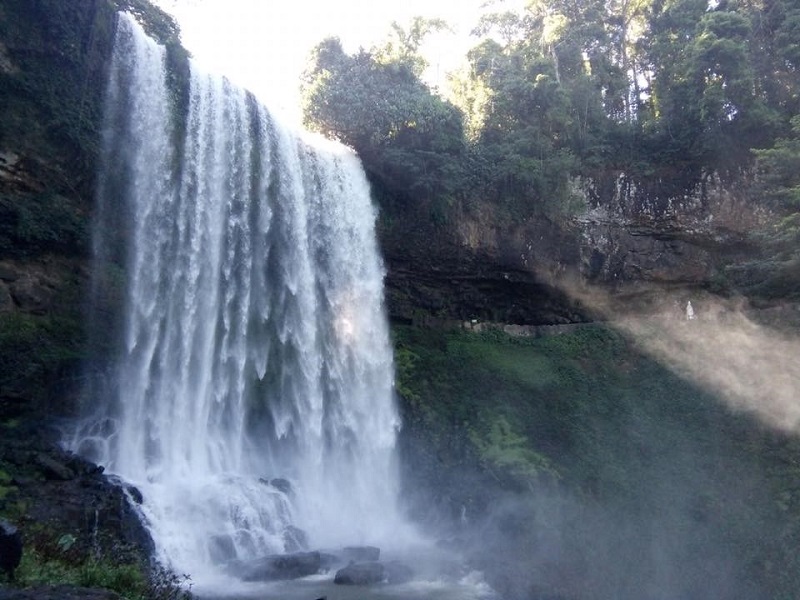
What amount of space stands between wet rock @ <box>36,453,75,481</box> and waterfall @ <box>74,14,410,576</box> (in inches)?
67.9

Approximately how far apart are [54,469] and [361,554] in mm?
6178

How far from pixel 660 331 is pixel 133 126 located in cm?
1861

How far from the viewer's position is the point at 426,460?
18625 mm

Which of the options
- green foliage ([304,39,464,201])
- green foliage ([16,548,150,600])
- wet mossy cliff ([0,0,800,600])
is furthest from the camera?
green foliage ([304,39,464,201])

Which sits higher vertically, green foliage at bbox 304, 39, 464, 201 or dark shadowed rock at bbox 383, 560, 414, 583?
green foliage at bbox 304, 39, 464, 201

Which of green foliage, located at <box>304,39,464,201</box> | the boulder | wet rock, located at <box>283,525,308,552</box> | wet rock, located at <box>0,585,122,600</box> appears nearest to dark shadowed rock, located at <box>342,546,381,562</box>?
wet rock, located at <box>283,525,308,552</box>

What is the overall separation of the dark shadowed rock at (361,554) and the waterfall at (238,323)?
1.23 metres

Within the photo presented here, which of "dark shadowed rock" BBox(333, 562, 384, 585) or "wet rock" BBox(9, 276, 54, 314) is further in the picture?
"wet rock" BBox(9, 276, 54, 314)

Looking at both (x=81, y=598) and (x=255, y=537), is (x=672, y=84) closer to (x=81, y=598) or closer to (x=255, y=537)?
(x=255, y=537)

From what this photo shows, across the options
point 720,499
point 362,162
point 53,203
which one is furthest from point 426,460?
point 53,203

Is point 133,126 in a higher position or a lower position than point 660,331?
higher

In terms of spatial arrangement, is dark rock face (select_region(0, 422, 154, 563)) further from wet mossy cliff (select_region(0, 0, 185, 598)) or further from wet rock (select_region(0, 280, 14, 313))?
wet rock (select_region(0, 280, 14, 313))

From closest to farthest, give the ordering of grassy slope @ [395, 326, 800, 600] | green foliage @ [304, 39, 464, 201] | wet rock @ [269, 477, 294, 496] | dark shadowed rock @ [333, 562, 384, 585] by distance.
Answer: dark shadowed rock @ [333, 562, 384, 585]
grassy slope @ [395, 326, 800, 600]
wet rock @ [269, 477, 294, 496]
green foliage @ [304, 39, 464, 201]

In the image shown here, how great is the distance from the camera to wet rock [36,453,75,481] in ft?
41.1
